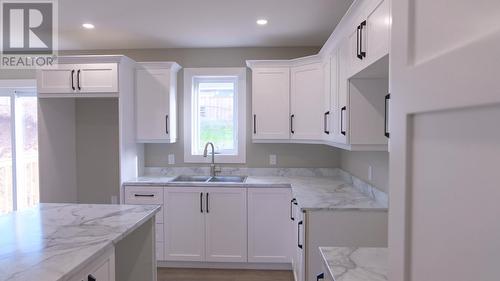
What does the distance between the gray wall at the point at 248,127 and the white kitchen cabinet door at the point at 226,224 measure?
72 centimetres

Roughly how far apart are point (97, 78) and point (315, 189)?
8.02ft

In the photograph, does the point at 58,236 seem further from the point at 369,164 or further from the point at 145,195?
the point at 369,164

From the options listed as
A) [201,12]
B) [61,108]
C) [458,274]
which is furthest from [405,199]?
[61,108]

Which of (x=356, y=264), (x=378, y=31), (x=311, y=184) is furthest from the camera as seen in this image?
(x=311, y=184)

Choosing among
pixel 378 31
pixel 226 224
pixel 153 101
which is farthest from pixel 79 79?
pixel 378 31

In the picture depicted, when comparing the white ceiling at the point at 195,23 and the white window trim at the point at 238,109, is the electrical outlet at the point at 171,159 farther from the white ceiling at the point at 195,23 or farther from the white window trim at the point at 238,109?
the white ceiling at the point at 195,23

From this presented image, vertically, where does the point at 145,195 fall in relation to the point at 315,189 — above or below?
below

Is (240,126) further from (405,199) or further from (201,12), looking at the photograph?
(405,199)

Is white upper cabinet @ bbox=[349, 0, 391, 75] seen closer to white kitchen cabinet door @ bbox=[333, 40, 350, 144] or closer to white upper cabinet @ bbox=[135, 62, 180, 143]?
white kitchen cabinet door @ bbox=[333, 40, 350, 144]

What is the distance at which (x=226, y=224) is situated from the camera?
327cm

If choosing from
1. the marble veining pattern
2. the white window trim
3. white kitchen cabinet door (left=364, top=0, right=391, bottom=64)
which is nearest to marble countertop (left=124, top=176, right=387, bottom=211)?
the marble veining pattern

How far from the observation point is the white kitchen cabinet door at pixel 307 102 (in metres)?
3.18

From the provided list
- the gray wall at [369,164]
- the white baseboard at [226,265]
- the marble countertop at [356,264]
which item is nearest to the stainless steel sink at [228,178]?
the white baseboard at [226,265]

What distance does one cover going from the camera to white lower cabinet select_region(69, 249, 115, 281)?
50.0 inches
